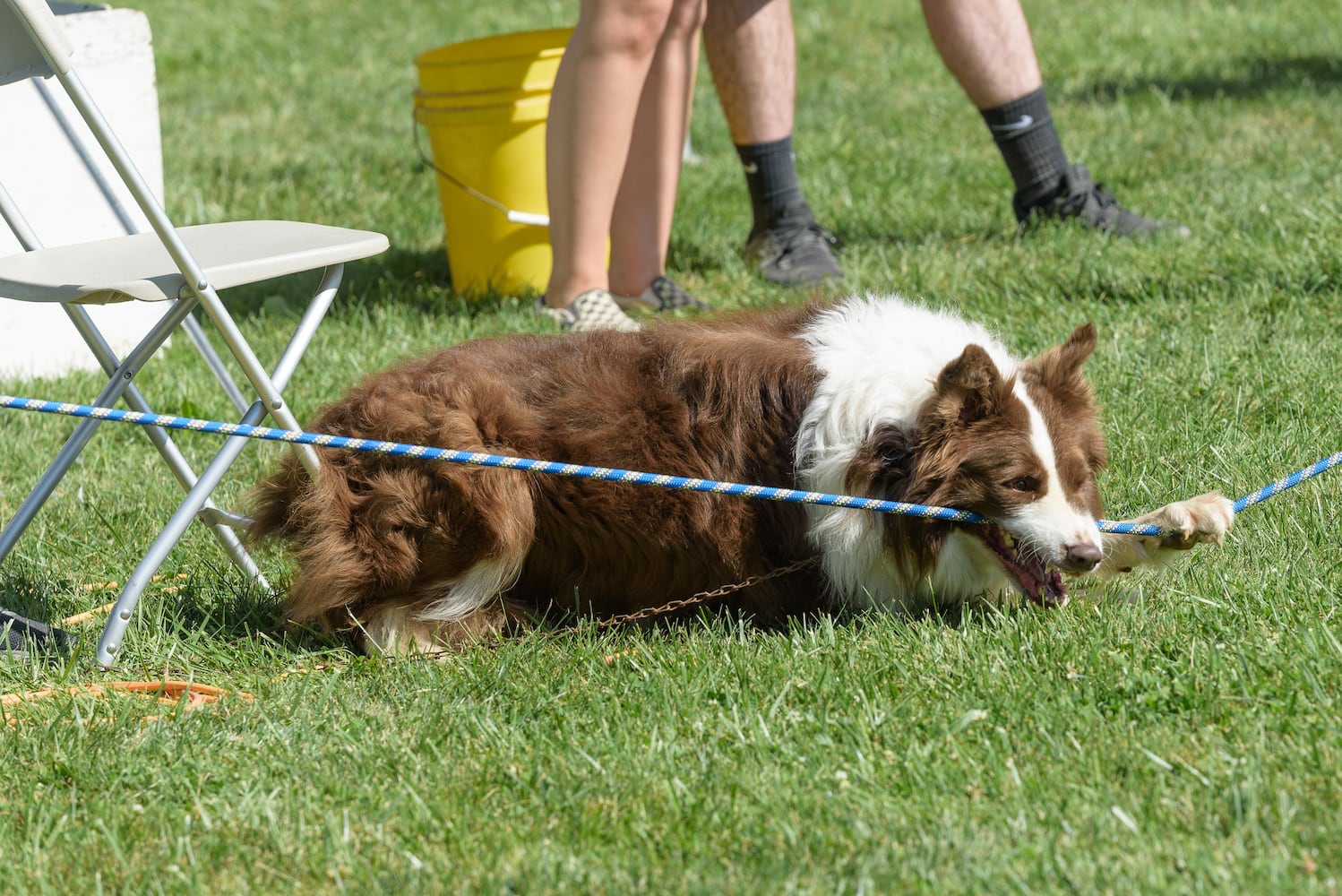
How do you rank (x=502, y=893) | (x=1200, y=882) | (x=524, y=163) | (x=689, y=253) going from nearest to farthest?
(x=1200, y=882) < (x=502, y=893) < (x=524, y=163) < (x=689, y=253)

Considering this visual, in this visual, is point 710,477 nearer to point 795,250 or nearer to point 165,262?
point 165,262

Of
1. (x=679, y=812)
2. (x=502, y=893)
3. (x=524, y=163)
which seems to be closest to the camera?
(x=502, y=893)

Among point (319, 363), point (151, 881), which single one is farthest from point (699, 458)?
point (319, 363)

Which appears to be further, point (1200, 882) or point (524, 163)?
point (524, 163)

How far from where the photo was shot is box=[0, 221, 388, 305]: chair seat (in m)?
2.71

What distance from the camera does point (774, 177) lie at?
5777mm

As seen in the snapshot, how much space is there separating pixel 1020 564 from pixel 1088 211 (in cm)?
315

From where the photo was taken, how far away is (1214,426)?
3967 millimetres

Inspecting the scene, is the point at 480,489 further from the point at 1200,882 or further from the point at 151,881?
the point at 1200,882

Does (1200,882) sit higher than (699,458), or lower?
→ lower

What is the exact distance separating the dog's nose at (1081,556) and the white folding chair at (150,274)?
1583 mm

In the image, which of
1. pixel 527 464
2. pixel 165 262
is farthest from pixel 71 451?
pixel 527 464

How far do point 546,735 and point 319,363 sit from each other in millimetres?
2678

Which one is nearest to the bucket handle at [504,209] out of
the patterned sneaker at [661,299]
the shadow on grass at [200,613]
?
the patterned sneaker at [661,299]
